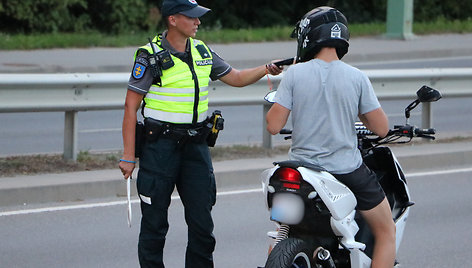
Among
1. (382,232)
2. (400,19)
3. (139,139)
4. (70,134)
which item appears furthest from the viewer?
(400,19)

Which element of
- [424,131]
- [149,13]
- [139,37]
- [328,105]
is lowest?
[424,131]

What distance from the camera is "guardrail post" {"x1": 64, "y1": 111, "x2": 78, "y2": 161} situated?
9.30 metres

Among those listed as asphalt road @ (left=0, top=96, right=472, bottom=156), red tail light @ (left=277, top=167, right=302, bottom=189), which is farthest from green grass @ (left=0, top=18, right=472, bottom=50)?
red tail light @ (left=277, top=167, right=302, bottom=189)

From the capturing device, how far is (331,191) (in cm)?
492

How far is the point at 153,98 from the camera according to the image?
5621mm

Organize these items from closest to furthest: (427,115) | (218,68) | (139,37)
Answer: (218,68) < (427,115) < (139,37)

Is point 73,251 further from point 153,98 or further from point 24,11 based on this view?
point 24,11

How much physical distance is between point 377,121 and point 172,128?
1.28 meters

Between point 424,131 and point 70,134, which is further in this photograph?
point 70,134

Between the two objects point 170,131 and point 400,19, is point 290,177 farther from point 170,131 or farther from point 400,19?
point 400,19

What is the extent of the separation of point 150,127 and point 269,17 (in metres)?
27.9

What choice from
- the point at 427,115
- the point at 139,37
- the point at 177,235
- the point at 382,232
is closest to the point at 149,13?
the point at 139,37

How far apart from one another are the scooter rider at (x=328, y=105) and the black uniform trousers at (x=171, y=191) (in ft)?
2.68

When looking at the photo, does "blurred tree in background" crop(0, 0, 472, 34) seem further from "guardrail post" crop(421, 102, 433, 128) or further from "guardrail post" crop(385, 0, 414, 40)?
"guardrail post" crop(421, 102, 433, 128)
